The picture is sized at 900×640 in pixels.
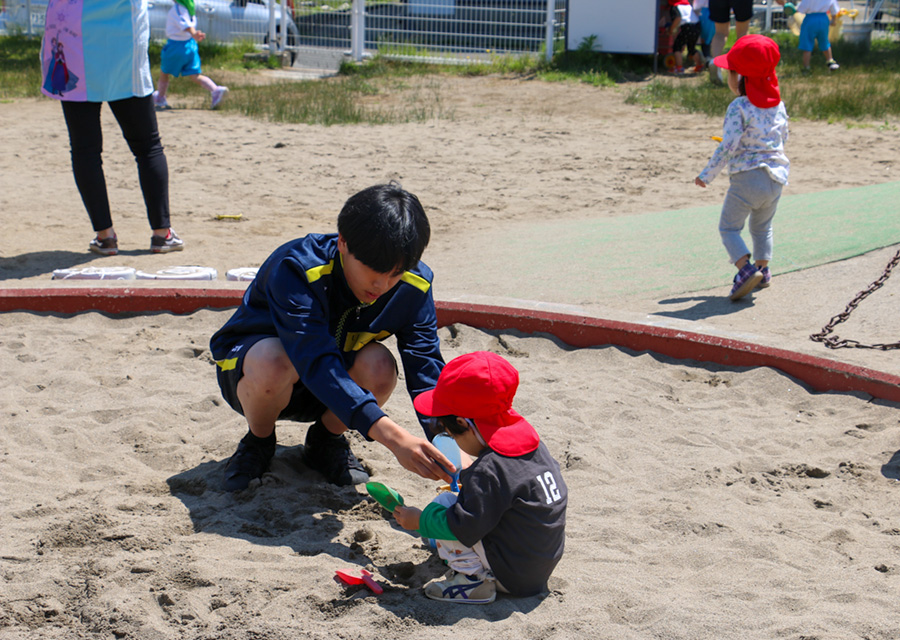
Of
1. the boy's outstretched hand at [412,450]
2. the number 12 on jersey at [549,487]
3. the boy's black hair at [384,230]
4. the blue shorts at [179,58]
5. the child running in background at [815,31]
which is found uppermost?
the child running in background at [815,31]

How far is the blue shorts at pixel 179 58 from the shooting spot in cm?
1025

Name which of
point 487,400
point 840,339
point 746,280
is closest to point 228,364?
point 487,400

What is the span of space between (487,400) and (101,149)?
388cm

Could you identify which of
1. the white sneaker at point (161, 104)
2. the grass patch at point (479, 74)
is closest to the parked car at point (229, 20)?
the grass patch at point (479, 74)

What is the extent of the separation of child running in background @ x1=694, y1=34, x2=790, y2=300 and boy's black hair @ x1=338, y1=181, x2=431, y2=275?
274 centimetres

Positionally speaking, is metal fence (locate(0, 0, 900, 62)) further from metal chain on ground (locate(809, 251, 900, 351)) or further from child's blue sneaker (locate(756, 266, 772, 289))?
metal chain on ground (locate(809, 251, 900, 351))

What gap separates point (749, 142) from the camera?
479cm

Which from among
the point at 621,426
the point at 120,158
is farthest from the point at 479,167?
the point at 621,426

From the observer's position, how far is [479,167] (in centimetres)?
797

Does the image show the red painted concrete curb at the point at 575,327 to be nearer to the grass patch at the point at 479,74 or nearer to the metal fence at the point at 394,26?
the grass patch at the point at 479,74

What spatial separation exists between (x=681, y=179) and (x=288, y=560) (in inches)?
232

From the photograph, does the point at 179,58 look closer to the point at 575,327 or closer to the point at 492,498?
the point at 575,327

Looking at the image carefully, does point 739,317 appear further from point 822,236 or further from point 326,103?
point 326,103

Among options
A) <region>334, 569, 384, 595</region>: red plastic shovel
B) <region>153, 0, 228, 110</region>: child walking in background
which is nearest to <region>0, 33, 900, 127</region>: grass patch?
<region>153, 0, 228, 110</region>: child walking in background
